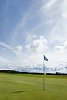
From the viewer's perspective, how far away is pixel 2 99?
696 inches

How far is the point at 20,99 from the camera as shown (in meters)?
17.9

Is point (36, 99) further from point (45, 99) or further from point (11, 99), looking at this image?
point (11, 99)

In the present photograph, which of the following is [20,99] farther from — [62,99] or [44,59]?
[44,59]

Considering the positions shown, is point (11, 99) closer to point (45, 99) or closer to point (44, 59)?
point (45, 99)

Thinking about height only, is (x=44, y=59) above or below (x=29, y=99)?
above

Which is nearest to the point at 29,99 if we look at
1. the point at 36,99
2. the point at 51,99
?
the point at 36,99

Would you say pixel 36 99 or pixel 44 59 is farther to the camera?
pixel 44 59

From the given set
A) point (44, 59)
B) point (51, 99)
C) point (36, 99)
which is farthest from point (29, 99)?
point (44, 59)

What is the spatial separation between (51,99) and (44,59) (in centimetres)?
929

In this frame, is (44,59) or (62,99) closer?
(62,99)

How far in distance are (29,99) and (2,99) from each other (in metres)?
2.24

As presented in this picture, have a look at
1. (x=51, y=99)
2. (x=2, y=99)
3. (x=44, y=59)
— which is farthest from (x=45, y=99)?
(x=44, y=59)

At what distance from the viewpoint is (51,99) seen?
1841cm

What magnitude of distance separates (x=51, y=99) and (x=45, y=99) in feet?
2.00
